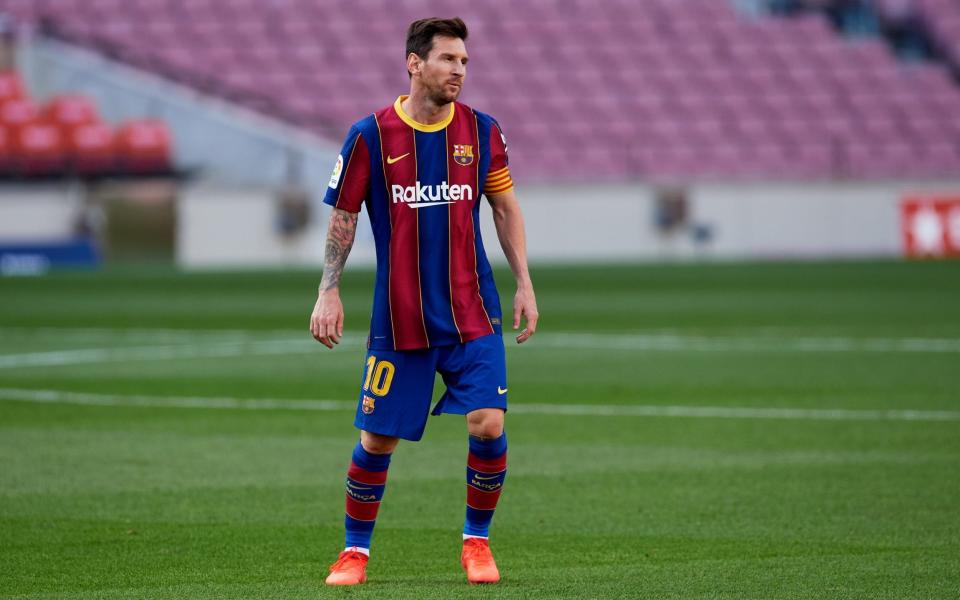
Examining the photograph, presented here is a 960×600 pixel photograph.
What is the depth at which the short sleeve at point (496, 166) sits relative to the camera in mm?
5988

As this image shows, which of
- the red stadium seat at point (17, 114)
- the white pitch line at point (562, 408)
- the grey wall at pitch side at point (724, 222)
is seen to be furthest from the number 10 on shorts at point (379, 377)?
the red stadium seat at point (17, 114)

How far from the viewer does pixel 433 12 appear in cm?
4006

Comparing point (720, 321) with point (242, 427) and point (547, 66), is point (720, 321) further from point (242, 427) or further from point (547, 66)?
point (547, 66)

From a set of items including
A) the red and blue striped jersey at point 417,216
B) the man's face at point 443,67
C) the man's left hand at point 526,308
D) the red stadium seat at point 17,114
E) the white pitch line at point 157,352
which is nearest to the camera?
the man's face at point 443,67

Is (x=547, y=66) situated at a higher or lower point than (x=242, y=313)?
higher

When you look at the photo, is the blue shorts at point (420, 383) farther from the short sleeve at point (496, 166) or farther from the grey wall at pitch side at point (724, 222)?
the grey wall at pitch side at point (724, 222)

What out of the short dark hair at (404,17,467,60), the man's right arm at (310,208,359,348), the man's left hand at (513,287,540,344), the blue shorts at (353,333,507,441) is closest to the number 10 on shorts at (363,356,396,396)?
the blue shorts at (353,333,507,441)

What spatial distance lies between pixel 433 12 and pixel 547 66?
326 centimetres

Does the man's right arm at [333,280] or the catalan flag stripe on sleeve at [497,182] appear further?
the catalan flag stripe on sleeve at [497,182]

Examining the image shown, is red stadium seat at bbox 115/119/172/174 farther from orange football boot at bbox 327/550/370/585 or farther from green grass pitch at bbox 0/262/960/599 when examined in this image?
orange football boot at bbox 327/550/370/585

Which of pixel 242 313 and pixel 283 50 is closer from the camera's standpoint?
pixel 242 313

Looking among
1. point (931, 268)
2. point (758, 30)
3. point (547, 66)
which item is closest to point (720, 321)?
point (931, 268)

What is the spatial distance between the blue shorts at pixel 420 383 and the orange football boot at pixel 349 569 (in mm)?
479

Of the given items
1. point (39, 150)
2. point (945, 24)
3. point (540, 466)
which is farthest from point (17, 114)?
point (540, 466)
